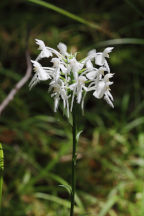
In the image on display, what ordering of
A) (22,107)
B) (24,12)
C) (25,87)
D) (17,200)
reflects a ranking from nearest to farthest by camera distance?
(17,200), (22,107), (25,87), (24,12)

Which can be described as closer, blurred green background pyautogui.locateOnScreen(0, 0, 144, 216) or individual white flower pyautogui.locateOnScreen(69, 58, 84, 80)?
individual white flower pyautogui.locateOnScreen(69, 58, 84, 80)

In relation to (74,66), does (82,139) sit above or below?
below

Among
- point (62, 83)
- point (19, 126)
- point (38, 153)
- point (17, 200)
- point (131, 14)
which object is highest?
point (131, 14)

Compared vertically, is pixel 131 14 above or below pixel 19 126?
above

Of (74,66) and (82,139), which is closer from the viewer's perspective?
(74,66)

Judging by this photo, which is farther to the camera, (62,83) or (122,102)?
(122,102)

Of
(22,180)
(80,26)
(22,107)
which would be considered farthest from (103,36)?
(22,180)

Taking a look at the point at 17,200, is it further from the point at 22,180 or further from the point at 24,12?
the point at 24,12

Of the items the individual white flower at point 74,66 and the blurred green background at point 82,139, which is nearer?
the individual white flower at point 74,66
